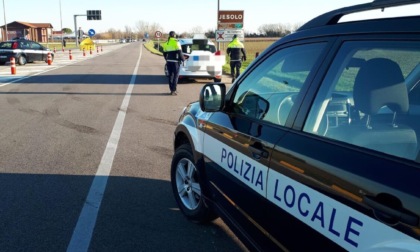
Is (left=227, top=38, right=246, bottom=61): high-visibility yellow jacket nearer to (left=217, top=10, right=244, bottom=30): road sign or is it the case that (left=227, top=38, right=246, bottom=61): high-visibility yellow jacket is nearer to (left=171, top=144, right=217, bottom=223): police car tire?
(left=217, top=10, right=244, bottom=30): road sign

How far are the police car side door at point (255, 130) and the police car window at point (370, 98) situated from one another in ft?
0.58

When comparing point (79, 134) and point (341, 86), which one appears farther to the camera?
point (79, 134)

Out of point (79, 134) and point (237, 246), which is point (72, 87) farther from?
point (237, 246)

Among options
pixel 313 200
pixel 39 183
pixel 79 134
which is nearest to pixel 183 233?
pixel 313 200

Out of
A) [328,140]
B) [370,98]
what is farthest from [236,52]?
[328,140]

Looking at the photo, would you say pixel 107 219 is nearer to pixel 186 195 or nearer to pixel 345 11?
pixel 186 195

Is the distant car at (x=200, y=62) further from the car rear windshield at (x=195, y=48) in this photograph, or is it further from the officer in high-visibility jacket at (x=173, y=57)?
the officer in high-visibility jacket at (x=173, y=57)

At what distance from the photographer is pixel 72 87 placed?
14477mm

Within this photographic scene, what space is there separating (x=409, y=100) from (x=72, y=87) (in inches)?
548

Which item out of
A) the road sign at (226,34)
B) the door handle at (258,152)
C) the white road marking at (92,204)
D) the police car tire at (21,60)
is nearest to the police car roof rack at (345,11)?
the door handle at (258,152)

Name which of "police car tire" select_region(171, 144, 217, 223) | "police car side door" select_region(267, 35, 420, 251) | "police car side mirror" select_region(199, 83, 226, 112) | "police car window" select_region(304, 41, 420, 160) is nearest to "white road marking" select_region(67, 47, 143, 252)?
"police car tire" select_region(171, 144, 217, 223)

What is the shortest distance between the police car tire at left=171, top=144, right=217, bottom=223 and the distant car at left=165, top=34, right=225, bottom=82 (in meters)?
10.8

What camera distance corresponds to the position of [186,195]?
13.0 feet

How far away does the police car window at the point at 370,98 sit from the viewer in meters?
1.88
